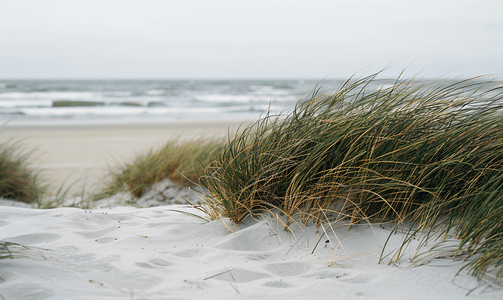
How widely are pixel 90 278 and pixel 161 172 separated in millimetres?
2786

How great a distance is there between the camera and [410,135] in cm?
217

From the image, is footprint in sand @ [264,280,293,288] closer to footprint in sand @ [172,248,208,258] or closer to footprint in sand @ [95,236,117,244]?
footprint in sand @ [172,248,208,258]

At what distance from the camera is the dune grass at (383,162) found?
76.9 inches

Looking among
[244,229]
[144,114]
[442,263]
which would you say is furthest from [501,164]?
[144,114]

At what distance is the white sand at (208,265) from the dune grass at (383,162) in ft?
0.54

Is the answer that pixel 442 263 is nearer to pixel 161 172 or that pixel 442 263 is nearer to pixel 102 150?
pixel 161 172

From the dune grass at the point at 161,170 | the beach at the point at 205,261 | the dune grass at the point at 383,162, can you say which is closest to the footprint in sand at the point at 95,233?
the beach at the point at 205,261

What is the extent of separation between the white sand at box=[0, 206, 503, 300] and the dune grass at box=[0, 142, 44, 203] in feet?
5.26

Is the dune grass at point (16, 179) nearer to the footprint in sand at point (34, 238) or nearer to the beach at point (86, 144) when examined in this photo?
the beach at point (86, 144)

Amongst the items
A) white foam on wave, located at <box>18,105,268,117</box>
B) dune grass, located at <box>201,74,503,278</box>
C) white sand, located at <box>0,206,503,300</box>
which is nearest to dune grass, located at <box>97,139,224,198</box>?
white sand, located at <box>0,206,503,300</box>

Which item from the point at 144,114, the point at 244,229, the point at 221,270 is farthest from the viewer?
the point at 144,114

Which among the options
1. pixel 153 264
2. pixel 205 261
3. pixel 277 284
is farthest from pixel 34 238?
pixel 277 284

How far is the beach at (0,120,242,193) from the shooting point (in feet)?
18.0

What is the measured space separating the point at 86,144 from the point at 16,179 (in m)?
4.51
